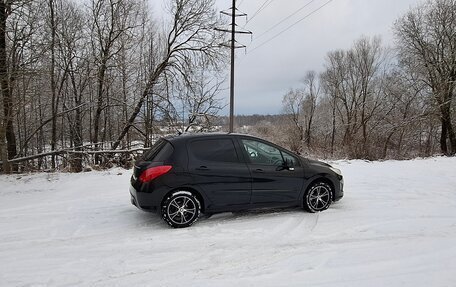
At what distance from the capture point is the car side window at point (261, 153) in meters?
5.89

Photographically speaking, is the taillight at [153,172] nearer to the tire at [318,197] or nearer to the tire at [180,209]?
the tire at [180,209]

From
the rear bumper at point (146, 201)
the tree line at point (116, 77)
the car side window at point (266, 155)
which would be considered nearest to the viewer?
the rear bumper at point (146, 201)

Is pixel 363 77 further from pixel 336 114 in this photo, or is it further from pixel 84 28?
pixel 84 28

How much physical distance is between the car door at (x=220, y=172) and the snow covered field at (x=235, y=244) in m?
0.40

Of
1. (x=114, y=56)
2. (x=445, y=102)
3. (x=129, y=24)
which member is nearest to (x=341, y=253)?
(x=114, y=56)

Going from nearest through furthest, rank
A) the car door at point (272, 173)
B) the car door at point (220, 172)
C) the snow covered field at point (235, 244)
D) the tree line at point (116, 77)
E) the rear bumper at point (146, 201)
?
the snow covered field at point (235, 244) → the rear bumper at point (146, 201) → the car door at point (220, 172) → the car door at point (272, 173) → the tree line at point (116, 77)

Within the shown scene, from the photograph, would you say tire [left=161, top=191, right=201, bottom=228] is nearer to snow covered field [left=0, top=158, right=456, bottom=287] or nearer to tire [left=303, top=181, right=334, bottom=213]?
snow covered field [left=0, top=158, right=456, bottom=287]

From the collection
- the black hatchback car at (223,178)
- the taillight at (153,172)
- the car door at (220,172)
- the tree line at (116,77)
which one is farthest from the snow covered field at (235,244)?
the tree line at (116,77)

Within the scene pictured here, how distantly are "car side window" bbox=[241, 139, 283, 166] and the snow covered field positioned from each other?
95 cm

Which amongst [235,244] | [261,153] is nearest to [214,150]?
[261,153]

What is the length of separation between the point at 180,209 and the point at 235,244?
116cm

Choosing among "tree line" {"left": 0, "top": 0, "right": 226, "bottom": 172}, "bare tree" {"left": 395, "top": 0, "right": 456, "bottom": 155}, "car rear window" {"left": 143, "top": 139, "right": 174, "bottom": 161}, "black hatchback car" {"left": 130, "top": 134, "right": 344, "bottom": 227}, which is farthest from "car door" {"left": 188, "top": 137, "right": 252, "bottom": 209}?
"bare tree" {"left": 395, "top": 0, "right": 456, "bottom": 155}

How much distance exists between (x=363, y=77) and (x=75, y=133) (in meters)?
37.4

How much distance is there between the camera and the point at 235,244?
466 cm
